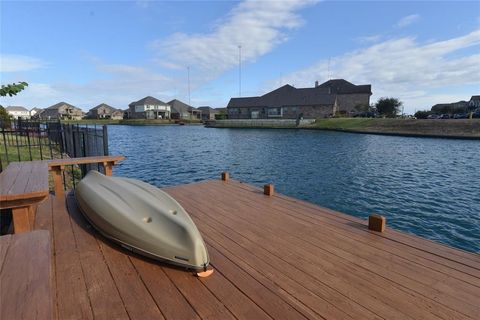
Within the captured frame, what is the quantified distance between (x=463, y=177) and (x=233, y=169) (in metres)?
11.2

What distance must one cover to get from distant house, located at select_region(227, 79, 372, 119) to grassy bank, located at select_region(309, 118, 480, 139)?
1618cm

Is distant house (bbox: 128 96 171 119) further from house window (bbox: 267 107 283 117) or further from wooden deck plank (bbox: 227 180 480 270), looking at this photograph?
wooden deck plank (bbox: 227 180 480 270)

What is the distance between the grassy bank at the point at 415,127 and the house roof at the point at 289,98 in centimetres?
1721

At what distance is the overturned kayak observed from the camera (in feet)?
8.70

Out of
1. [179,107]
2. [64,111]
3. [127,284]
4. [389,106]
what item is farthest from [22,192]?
[64,111]

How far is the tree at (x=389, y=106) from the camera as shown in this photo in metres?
51.6

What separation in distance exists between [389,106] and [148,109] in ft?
228

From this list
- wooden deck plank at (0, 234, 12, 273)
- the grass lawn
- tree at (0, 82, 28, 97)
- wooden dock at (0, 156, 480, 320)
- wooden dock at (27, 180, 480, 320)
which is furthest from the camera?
the grass lawn

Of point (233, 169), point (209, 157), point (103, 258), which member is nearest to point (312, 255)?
point (103, 258)

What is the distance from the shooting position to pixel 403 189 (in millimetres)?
11109

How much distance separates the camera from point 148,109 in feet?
298

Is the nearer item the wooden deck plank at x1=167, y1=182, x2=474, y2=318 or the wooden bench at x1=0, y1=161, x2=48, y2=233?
the wooden deck plank at x1=167, y1=182, x2=474, y2=318

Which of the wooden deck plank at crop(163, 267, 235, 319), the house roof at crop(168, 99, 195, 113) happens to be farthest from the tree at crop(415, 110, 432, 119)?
the house roof at crop(168, 99, 195, 113)

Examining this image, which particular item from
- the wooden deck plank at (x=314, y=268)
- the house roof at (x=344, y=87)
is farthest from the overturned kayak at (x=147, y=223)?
the house roof at (x=344, y=87)
